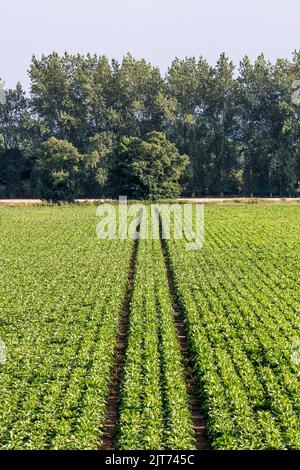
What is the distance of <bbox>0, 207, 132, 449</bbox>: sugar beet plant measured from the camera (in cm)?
1377

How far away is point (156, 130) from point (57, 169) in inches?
767

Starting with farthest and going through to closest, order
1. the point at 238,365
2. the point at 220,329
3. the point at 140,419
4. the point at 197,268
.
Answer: the point at 197,268
the point at 220,329
the point at 238,365
the point at 140,419

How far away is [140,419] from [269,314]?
10.1 m

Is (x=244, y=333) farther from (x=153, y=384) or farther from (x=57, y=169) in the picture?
(x=57, y=169)

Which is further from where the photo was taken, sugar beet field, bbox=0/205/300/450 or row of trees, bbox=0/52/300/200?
row of trees, bbox=0/52/300/200

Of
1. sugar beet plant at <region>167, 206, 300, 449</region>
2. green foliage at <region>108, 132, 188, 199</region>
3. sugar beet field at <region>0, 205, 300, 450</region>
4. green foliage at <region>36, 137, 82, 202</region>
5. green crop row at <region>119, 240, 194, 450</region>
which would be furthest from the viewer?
green foliage at <region>36, 137, 82, 202</region>

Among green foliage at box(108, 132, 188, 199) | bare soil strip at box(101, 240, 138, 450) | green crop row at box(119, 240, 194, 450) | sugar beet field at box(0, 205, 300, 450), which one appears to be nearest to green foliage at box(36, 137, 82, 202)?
green foliage at box(108, 132, 188, 199)

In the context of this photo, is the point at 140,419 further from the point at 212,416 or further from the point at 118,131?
the point at 118,131

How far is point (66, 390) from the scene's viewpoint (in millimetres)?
15672

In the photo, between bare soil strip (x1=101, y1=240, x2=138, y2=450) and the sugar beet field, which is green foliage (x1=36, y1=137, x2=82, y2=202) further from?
bare soil strip (x1=101, y1=240, x2=138, y2=450)

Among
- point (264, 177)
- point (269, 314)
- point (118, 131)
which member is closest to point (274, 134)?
point (264, 177)

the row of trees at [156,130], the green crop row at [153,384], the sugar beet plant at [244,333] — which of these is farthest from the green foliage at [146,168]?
the green crop row at [153,384]

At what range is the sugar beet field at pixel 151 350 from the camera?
1359cm

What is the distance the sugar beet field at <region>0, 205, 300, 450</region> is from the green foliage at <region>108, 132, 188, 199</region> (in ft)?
136
